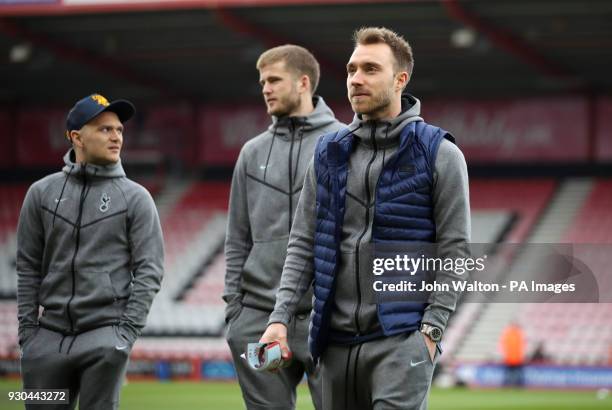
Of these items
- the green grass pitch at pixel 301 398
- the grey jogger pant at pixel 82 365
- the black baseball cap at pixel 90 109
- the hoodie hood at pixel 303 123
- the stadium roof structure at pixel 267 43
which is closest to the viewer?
the grey jogger pant at pixel 82 365

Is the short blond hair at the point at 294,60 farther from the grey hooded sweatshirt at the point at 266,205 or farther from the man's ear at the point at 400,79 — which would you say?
the man's ear at the point at 400,79

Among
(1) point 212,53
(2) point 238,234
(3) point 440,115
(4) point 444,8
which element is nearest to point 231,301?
(2) point 238,234

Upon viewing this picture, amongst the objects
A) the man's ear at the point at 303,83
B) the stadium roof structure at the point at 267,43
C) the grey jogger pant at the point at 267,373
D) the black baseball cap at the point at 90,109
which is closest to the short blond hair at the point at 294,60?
the man's ear at the point at 303,83

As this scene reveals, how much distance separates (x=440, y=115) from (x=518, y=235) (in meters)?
4.19

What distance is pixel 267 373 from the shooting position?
6.78 m

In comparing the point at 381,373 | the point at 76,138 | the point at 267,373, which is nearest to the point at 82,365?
the point at 267,373

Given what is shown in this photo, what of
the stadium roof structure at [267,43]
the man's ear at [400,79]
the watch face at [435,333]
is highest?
the stadium roof structure at [267,43]

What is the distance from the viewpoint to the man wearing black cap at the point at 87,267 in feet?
21.9

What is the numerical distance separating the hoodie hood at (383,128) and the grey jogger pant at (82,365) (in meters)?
1.96

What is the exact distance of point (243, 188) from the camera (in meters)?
7.18

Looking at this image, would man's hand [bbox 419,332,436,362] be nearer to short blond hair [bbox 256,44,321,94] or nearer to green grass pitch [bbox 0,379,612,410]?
short blond hair [bbox 256,44,321,94]

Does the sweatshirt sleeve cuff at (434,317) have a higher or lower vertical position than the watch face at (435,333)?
higher

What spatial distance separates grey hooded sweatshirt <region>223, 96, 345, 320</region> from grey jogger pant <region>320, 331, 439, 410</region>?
1385 millimetres

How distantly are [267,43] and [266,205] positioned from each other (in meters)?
A: 18.8
